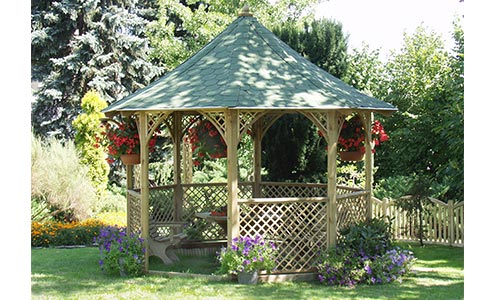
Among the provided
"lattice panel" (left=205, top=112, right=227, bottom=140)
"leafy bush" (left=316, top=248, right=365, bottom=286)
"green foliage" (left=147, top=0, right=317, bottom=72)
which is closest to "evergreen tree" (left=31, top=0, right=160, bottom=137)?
"green foliage" (left=147, top=0, right=317, bottom=72)

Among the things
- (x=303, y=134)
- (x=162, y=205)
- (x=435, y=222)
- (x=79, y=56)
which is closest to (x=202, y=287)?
(x=162, y=205)

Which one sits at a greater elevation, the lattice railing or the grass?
the lattice railing

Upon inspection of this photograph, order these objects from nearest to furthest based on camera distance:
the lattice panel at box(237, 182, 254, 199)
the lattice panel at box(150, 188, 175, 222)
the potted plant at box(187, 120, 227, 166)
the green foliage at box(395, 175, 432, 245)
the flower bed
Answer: the potted plant at box(187, 120, 227, 166) < the lattice panel at box(150, 188, 175, 222) < the lattice panel at box(237, 182, 254, 199) < the green foliage at box(395, 175, 432, 245) < the flower bed

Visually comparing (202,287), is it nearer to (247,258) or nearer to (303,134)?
(247,258)

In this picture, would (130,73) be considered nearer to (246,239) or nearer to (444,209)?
(444,209)

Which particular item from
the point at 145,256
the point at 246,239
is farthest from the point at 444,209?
the point at 145,256

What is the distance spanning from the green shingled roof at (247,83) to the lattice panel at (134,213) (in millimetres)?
1593

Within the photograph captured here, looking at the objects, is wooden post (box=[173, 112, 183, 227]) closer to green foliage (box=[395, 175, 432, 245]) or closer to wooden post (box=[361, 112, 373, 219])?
wooden post (box=[361, 112, 373, 219])

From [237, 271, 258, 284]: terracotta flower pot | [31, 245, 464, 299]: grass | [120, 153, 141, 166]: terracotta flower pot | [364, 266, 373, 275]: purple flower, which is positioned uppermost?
[120, 153, 141, 166]: terracotta flower pot

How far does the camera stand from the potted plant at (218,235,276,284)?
9320 mm

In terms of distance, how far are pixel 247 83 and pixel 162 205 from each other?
369 cm

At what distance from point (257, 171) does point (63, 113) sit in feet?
39.4

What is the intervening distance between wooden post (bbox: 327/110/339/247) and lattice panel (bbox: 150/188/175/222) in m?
3.79

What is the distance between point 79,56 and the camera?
2267 cm
